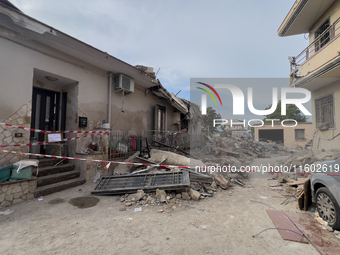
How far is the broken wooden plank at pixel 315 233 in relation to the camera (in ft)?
7.98

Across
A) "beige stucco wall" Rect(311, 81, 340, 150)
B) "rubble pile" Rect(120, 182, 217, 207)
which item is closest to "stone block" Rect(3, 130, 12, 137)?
"rubble pile" Rect(120, 182, 217, 207)

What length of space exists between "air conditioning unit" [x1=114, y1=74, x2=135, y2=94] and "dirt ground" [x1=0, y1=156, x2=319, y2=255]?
457 cm

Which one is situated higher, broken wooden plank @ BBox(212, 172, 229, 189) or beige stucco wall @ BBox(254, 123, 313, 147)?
beige stucco wall @ BBox(254, 123, 313, 147)

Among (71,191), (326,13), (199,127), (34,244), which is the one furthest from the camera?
(199,127)

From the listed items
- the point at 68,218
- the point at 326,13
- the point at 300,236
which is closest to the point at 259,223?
the point at 300,236

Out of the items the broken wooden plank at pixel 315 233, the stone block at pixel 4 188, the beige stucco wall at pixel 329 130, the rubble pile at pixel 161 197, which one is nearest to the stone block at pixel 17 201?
the stone block at pixel 4 188

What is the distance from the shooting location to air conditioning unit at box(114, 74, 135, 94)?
719cm

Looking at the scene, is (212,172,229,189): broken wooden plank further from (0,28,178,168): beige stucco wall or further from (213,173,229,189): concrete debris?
(0,28,178,168): beige stucco wall

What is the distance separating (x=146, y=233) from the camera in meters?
2.79

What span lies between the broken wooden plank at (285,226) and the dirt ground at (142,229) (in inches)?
3.8

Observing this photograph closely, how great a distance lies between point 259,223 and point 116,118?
21.0 ft

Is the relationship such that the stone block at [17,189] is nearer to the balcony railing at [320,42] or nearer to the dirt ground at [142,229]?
the dirt ground at [142,229]

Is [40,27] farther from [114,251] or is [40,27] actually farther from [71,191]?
[114,251]

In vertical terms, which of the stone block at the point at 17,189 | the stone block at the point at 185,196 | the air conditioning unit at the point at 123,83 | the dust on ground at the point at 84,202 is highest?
the air conditioning unit at the point at 123,83
